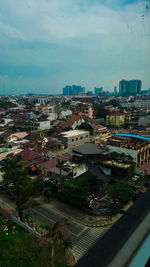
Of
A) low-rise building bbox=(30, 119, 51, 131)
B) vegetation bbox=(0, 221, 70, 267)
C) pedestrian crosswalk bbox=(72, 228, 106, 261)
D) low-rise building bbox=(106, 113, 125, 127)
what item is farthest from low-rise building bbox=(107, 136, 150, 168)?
low-rise building bbox=(106, 113, 125, 127)

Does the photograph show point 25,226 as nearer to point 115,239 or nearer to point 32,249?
point 32,249

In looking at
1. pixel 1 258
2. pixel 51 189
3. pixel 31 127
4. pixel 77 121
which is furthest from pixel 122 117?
pixel 1 258

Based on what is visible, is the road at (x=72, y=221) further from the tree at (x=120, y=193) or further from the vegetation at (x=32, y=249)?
the tree at (x=120, y=193)

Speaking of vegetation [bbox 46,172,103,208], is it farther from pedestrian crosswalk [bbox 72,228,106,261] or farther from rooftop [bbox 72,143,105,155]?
rooftop [bbox 72,143,105,155]

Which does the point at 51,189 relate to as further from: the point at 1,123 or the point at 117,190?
the point at 1,123

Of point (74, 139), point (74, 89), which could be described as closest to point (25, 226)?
point (74, 139)

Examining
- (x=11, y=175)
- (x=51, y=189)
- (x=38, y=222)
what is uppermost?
(x=11, y=175)

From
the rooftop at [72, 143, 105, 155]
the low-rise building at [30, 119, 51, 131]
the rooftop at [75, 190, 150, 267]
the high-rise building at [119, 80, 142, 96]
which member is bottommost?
the rooftop at [72, 143, 105, 155]
